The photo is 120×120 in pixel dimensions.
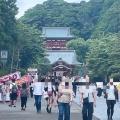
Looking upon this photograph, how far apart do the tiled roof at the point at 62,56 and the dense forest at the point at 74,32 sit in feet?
6.48

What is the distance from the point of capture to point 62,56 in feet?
297

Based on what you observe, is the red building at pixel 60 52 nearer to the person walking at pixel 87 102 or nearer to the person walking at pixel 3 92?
the person walking at pixel 3 92

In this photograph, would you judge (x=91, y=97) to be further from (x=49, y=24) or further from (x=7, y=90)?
(x=49, y=24)

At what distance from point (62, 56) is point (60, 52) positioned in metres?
1.04

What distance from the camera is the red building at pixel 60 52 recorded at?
85.9 metres

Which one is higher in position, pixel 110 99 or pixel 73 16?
pixel 73 16

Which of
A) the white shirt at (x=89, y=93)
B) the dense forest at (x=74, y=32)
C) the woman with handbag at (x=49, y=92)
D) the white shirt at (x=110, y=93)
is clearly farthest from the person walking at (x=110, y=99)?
the dense forest at (x=74, y=32)

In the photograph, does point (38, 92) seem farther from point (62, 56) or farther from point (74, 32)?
point (74, 32)

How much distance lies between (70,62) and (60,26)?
2162 centimetres

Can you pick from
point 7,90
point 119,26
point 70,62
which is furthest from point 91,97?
point 70,62

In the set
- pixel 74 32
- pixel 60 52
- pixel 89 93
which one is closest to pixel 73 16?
pixel 74 32

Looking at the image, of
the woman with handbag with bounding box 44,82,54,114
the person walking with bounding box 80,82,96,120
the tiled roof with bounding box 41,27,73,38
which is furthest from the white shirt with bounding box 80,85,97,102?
the tiled roof with bounding box 41,27,73,38

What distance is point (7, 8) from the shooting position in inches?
1635

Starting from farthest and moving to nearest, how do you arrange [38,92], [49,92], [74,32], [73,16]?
[73,16] < [74,32] < [38,92] < [49,92]
